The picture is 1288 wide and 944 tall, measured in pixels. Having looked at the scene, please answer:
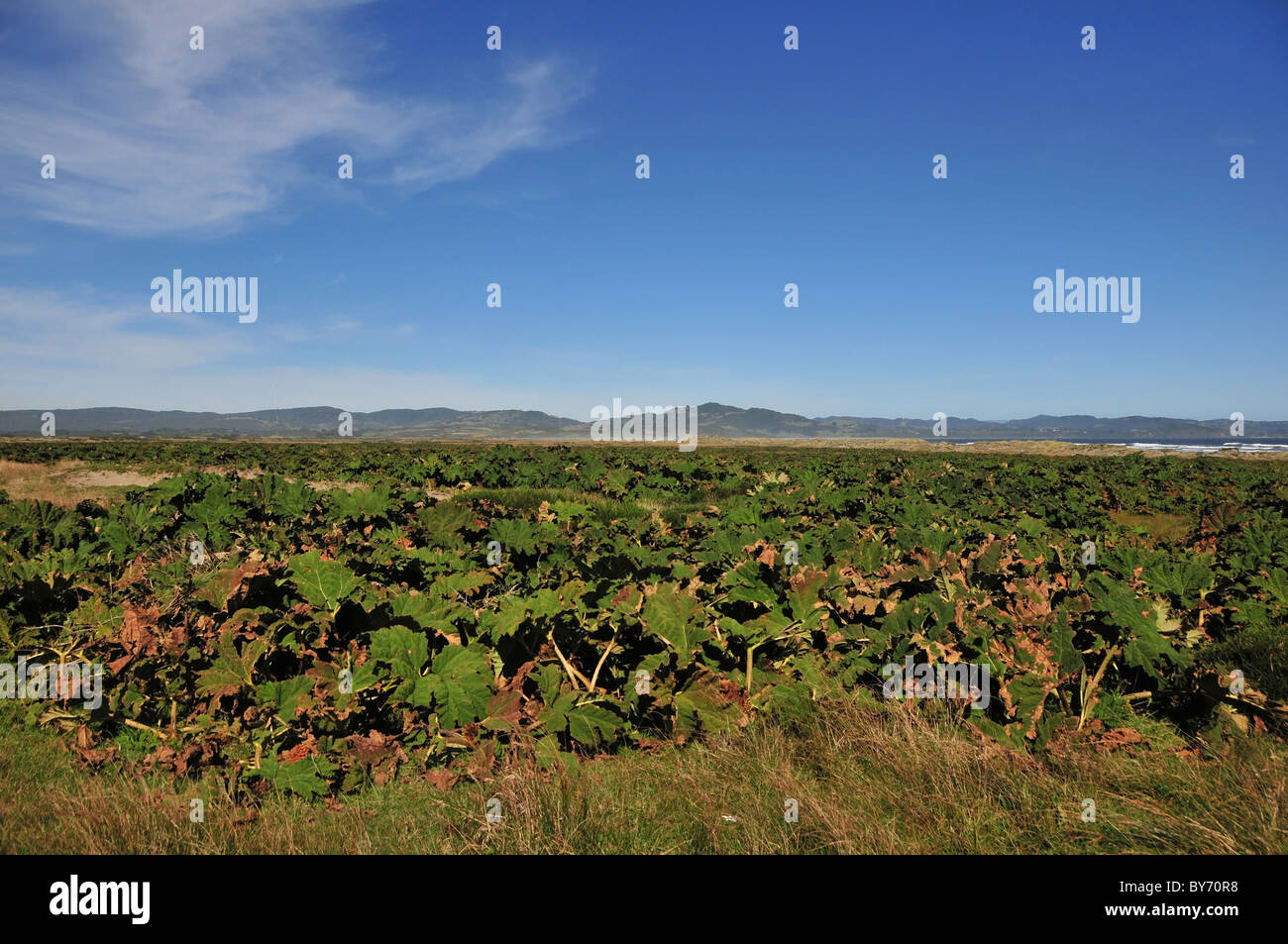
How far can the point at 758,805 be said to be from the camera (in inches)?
111

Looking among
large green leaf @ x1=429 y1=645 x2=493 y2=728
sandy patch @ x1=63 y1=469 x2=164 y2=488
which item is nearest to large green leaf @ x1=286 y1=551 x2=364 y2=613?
large green leaf @ x1=429 y1=645 x2=493 y2=728

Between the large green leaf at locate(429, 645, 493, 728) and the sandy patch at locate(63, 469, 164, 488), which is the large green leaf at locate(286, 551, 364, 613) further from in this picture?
the sandy patch at locate(63, 469, 164, 488)

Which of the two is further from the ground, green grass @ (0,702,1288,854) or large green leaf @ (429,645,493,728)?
large green leaf @ (429,645,493,728)

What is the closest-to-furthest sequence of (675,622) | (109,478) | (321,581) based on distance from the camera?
(675,622) → (321,581) → (109,478)

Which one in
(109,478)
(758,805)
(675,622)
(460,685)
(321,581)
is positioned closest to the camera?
(758,805)

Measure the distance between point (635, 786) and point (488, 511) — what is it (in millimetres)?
4640

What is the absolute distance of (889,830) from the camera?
8.45 feet

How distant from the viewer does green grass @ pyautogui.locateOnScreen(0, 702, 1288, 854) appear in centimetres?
254

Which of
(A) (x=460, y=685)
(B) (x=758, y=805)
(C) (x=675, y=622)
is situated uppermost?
(C) (x=675, y=622)

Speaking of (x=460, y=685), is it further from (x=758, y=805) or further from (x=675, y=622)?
(x=758, y=805)

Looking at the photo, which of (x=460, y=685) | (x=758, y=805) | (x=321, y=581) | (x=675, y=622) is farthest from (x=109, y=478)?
(x=758, y=805)

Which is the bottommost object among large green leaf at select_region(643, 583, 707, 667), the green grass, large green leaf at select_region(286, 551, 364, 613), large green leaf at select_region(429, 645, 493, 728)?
the green grass
